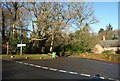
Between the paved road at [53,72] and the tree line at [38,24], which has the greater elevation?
the tree line at [38,24]

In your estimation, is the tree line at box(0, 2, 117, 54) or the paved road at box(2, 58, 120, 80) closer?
the paved road at box(2, 58, 120, 80)

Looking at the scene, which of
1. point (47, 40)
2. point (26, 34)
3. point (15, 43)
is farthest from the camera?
point (47, 40)

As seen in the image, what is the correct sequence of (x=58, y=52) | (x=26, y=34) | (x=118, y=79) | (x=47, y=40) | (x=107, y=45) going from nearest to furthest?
(x=118, y=79), (x=26, y=34), (x=47, y=40), (x=58, y=52), (x=107, y=45)

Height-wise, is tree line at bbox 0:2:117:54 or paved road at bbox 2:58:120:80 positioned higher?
tree line at bbox 0:2:117:54

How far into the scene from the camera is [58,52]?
50.8m

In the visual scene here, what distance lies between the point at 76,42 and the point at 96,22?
6.93m

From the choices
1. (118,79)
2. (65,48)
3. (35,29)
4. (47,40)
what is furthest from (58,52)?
(118,79)

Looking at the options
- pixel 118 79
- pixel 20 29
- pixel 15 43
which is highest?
pixel 20 29

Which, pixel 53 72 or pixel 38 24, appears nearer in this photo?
pixel 53 72

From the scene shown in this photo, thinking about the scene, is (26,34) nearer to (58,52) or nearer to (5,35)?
(5,35)

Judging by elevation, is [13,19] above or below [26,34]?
above

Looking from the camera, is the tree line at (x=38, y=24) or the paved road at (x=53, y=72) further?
the tree line at (x=38, y=24)

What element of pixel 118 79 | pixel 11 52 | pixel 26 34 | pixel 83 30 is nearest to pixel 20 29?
pixel 26 34

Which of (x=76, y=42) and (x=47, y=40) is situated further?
(x=76, y=42)
